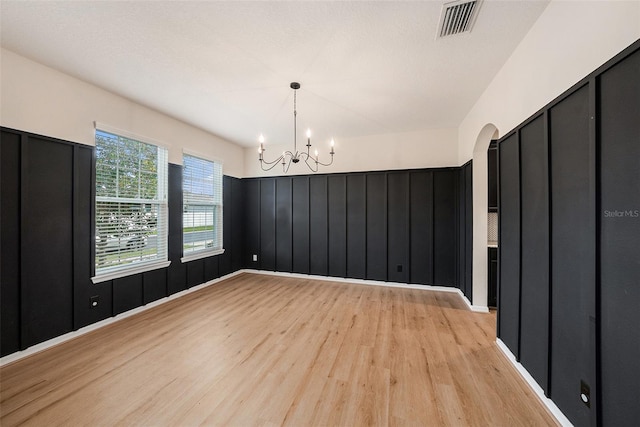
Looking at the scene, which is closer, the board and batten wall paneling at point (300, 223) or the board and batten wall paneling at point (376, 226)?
the board and batten wall paneling at point (376, 226)

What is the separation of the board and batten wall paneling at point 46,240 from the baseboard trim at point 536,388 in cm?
451

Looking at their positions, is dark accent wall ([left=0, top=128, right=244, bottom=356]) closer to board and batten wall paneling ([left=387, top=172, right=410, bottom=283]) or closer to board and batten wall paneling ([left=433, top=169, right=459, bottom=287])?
board and batten wall paneling ([left=387, top=172, right=410, bottom=283])

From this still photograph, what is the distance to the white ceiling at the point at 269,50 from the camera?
1771 millimetres

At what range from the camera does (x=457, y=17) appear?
5.95 ft

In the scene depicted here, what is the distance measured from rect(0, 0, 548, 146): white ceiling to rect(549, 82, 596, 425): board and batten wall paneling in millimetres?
985

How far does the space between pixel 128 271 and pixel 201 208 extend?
1.65 metres

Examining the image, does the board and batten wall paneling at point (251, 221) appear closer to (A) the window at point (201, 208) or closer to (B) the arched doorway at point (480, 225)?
(A) the window at point (201, 208)

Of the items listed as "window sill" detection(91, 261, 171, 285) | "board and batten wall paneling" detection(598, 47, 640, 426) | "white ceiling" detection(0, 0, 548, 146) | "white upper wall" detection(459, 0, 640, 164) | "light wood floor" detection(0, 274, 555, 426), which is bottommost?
"light wood floor" detection(0, 274, 555, 426)

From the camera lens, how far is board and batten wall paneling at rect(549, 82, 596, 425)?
1.35 metres

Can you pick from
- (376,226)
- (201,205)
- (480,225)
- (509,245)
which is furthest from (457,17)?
(201,205)

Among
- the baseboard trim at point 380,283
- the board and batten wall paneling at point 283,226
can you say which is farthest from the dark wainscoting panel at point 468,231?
the board and batten wall paneling at point 283,226

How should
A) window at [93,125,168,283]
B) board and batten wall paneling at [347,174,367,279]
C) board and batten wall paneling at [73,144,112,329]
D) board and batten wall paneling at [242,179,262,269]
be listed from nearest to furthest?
board and batten wall paneling at [73,144,112,329], window at [93,125,168,283], board and batten wall paneling at [347,174,367,279], board and batten wall paneling at [242,179,262,269]

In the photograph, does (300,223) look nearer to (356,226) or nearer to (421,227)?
(356,226)

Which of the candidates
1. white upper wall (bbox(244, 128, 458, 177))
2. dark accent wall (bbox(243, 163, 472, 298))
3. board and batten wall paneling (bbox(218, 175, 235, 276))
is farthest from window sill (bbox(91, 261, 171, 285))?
white upper wall (bbox(244, 128, 458, 177))
